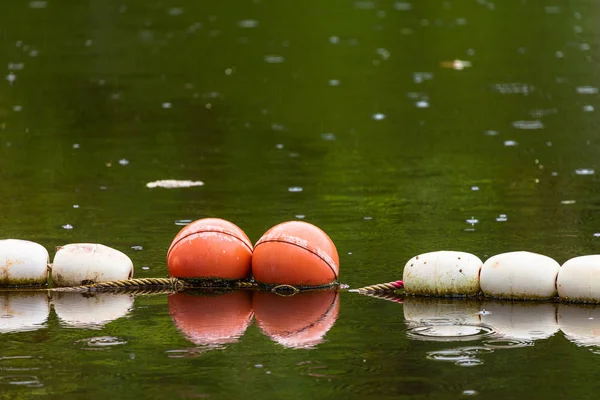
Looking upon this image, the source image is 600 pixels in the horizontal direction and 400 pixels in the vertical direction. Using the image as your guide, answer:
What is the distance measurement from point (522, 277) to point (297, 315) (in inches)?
65.1

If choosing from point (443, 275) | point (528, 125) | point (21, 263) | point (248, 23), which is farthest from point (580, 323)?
point (248, 23)

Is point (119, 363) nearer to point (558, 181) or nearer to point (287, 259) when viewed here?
point (287, 259)

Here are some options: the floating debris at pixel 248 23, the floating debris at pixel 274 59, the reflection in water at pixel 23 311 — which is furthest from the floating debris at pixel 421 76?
the reflection in water at pixel 23 311

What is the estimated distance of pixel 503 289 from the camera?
9.62 meters

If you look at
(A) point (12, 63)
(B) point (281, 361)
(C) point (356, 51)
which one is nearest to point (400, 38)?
(C) point (356, 51)

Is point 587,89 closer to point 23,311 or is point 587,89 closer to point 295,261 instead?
point 295,261

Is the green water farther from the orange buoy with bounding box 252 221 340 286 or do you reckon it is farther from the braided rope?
the orange buoy with bounding box 252 221 340 286

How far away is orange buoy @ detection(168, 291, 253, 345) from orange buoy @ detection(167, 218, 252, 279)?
21cm

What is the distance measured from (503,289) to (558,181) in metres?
5.64

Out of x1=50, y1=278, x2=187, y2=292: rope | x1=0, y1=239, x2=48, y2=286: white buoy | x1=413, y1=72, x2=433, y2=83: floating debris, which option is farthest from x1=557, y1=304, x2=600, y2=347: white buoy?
x1=413, y1=72, x2=433, y2=83: floating debris

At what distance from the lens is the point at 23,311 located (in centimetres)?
944

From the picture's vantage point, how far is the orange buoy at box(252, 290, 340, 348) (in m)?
8.65

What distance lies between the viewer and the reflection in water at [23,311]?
8.95m

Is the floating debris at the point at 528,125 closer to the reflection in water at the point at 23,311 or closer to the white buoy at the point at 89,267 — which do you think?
the white buoy at the point at 89,267
